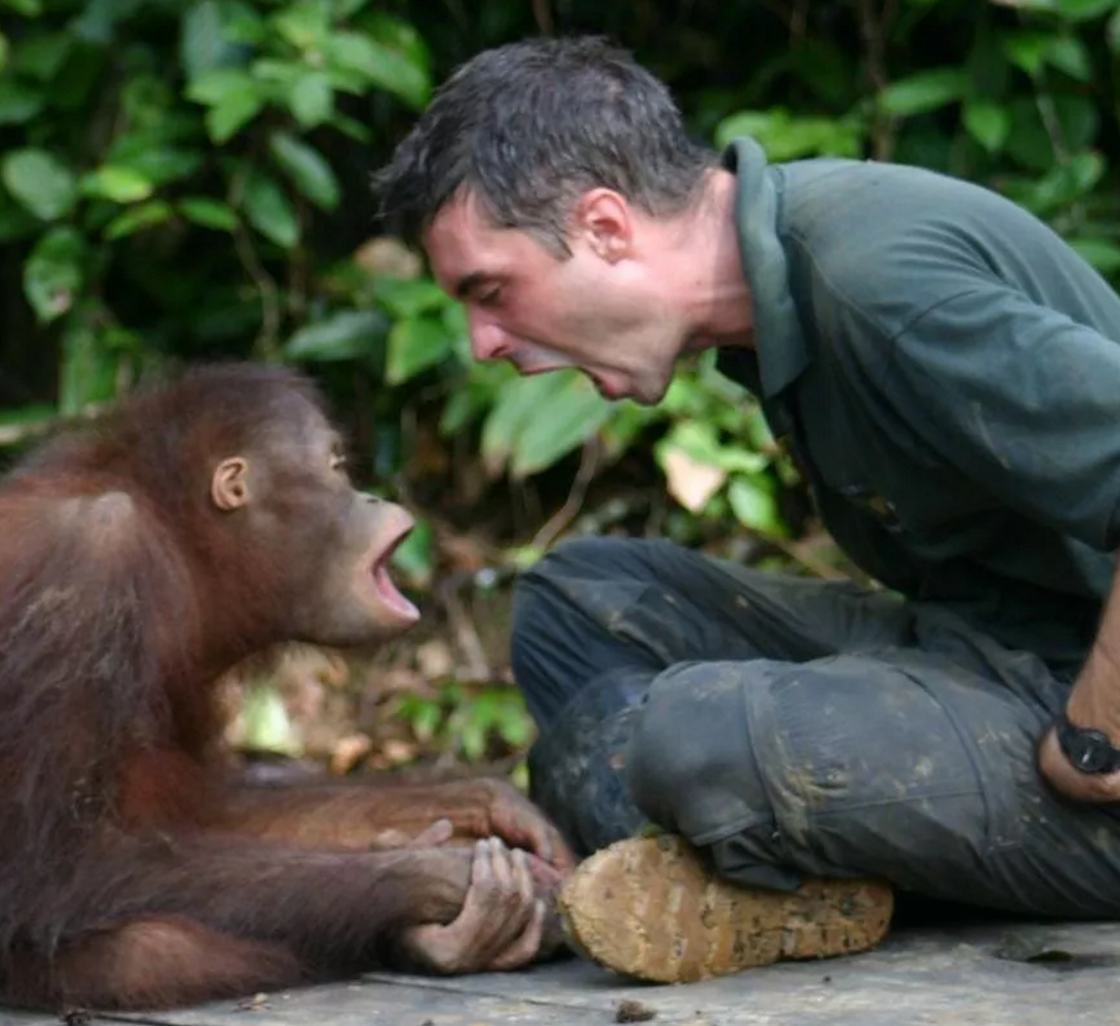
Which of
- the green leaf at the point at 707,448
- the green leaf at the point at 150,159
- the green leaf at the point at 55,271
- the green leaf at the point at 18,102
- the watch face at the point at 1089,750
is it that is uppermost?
the green leaf at the point at 18,102

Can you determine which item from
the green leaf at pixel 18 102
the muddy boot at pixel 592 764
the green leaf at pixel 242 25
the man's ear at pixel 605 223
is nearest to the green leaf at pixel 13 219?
the green leaf at pixel 18 102

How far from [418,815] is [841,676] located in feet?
2.74

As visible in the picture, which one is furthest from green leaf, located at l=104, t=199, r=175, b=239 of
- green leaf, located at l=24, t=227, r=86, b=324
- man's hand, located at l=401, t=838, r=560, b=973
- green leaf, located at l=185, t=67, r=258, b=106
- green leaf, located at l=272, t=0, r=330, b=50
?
man's hand, located at l=401, t=838, r=560, b=973

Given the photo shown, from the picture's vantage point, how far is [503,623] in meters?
6.16

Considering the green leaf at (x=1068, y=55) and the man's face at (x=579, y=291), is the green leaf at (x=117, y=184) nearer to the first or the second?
the green leaf at (x=1068, y=55)

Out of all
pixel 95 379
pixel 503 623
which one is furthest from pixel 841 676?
pixel 95 379

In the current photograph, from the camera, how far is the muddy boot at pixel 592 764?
357cm

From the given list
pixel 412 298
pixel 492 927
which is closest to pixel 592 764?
pixel 492 927

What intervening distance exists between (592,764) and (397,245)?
9.82 ft

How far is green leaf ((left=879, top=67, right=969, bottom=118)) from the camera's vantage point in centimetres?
580

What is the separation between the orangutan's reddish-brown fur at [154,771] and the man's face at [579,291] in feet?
1.76

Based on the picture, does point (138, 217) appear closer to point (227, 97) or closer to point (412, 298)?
point (227, 97)

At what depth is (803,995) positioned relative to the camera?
2.93m

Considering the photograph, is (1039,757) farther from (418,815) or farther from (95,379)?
(95,379)
